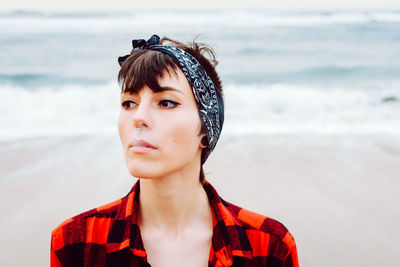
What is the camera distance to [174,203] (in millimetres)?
2076

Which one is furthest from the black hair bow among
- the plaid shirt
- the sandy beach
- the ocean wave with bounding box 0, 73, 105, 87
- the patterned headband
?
the ocean wave with bounding box 0, 73, 105, 87

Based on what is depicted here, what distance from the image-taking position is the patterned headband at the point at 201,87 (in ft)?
6.54

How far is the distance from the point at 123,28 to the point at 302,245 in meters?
26.7

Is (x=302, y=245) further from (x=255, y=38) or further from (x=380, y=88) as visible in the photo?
(x=255, y=38)

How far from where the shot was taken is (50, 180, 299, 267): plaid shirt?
6.38 ft

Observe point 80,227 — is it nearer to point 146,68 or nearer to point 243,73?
point 146,68

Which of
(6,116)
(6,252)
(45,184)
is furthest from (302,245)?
(6,116)

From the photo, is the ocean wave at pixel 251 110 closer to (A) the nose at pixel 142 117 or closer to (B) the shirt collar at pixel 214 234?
(B) the shirt collar at pixel 214 234

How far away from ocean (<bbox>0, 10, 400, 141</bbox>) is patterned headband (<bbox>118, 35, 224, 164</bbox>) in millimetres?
814

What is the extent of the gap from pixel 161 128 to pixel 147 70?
0.28 m

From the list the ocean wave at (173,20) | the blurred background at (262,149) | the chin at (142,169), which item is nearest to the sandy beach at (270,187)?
the blurred background at (262,149)

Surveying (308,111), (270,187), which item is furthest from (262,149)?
(308,111)

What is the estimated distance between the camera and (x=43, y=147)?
6.27 m

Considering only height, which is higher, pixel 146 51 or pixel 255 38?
pixel 255 38
